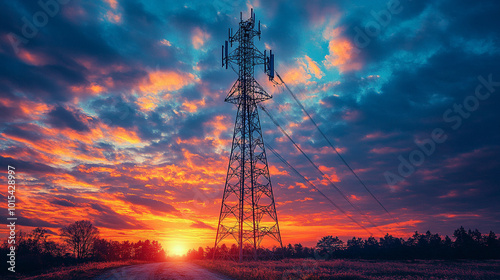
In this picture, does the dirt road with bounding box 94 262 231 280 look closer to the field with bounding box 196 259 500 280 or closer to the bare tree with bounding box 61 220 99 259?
the field with bounding box 196 259 500 280

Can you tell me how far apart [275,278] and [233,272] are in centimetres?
600

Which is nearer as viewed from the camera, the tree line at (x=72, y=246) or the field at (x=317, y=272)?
the field at (x=317, y=272)

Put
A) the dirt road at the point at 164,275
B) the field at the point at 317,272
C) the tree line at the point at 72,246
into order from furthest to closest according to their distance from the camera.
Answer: the tree line at the point at 72,246 < the field at the point at 317,272 < the dirt road at the point at 164,275

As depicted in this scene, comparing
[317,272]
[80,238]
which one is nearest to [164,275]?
[317,272]

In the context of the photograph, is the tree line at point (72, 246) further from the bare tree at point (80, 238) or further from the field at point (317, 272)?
the field at point (317, 272)

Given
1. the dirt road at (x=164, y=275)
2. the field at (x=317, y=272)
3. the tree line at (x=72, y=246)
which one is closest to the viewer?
the dirt road at (x=164, y=275)

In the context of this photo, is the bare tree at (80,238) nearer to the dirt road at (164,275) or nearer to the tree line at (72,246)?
the tree line at (72,246)

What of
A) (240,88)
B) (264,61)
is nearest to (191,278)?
(240,88)

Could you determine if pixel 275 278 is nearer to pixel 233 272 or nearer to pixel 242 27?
pixel 233 272

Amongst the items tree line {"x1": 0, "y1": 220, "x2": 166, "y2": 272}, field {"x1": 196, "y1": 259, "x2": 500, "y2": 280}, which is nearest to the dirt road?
field {"x1": 196, "y1": 259, "x2": 500, "y2": 280}

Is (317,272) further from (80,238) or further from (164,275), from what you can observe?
(80,238)

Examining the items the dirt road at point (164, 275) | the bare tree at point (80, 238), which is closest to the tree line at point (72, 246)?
the bare tree at point (80, 238)

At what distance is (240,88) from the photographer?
145ft

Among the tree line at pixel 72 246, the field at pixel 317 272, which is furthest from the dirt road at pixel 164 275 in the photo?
the tree line at pixel 72 246
